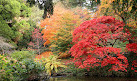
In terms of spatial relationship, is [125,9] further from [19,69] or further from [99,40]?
[19,69]

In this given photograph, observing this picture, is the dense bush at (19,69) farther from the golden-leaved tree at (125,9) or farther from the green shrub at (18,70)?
the golden-leaved tree at (125,9)

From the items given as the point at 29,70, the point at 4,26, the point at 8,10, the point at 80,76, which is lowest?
the point at 80,76

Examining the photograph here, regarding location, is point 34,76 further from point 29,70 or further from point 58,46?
point 58,46

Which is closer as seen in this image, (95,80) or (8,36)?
(95,80)

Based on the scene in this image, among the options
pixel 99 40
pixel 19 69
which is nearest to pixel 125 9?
pixel 99 40

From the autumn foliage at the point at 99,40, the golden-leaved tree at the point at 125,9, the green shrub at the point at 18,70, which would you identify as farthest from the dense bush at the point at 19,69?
the golden-leaved tree at the point at 125,9

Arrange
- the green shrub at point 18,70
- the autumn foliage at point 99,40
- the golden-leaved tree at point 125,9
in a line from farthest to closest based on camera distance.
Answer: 1. the autumn foliage at point 99,40
2. the green shrub at point 18,70
3. the golden-leaved tree at point 125,9

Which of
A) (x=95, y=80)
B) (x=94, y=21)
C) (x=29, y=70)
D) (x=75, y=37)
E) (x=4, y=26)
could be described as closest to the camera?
(x=29, y=70)

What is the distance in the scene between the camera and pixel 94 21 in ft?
27.6

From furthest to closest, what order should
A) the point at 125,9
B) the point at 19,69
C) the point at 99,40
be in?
the point at 99,40, the point at 125,9, the point at 19,69

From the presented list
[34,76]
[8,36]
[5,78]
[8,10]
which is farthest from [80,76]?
[8,10]

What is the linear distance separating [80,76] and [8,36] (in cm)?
956

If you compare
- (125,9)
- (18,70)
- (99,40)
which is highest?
(125,9)

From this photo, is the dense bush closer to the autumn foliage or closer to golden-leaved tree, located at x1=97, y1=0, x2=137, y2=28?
the autumn foliage
